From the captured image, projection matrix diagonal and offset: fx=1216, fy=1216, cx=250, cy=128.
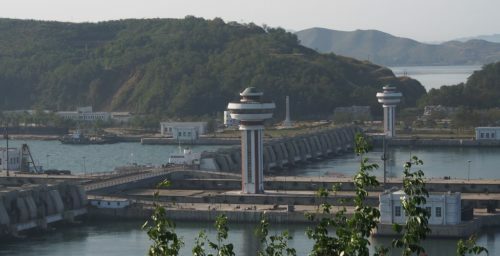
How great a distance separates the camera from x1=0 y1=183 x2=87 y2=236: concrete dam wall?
28391mm

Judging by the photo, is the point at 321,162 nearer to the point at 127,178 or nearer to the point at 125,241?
the point at 127,178

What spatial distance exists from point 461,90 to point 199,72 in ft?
58.1

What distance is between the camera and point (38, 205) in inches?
1167

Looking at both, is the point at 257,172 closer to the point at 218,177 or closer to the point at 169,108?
the point at 218,177

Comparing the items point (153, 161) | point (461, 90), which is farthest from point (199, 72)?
point (153, 161)

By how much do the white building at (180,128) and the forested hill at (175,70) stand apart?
949cm

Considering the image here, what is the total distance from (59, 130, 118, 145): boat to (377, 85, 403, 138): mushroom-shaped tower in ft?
48.1

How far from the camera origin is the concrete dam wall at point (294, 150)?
41.9 meters

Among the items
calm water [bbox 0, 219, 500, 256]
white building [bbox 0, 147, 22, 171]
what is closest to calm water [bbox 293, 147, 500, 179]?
white building [bbox 0, 147, 22, 171]

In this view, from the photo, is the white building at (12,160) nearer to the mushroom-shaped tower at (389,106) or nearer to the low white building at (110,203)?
the low white building at (110,203)

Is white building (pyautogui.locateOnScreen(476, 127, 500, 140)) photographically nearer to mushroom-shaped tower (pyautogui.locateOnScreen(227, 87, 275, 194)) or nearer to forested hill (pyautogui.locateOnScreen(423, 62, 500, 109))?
forested hill (pyautogui.locateOnScreen(423, 62, 500, 109))

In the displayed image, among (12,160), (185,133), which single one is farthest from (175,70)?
(12,160)

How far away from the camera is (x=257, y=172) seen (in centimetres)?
3284

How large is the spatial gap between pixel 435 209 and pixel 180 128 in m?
36.9
